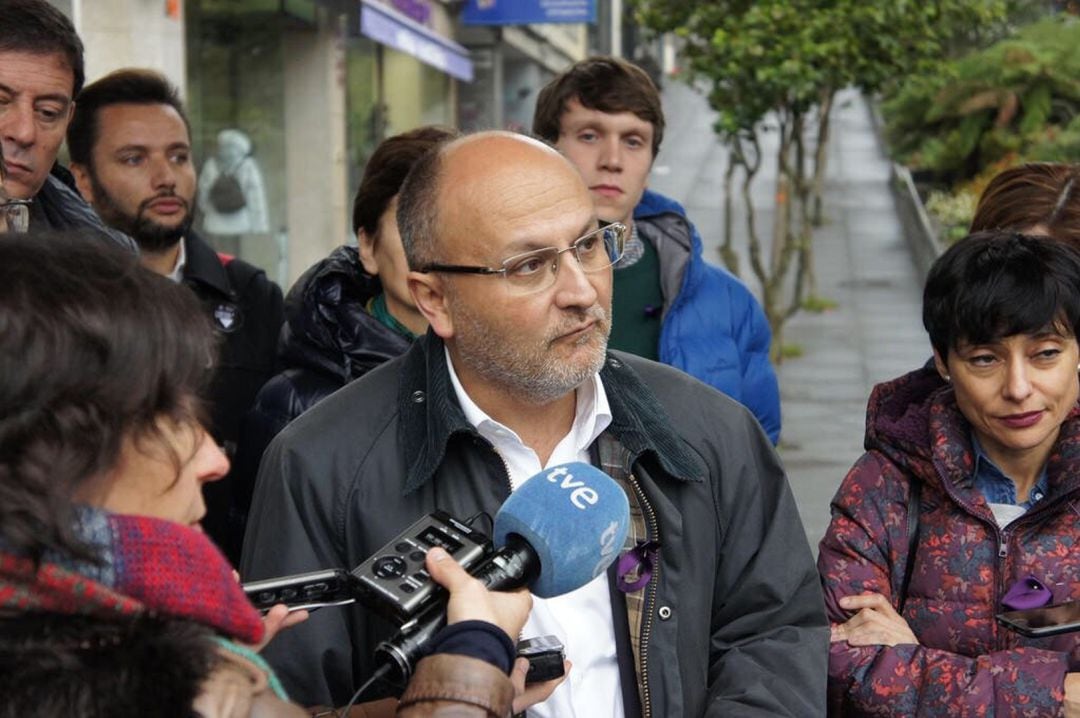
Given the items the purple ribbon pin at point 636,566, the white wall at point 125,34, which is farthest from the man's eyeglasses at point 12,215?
the white wall at point 125,34

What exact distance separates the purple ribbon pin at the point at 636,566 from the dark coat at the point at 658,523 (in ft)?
0.07

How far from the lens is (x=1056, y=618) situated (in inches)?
114

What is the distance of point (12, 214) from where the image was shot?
116 inches

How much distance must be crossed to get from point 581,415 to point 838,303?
47.6 feet

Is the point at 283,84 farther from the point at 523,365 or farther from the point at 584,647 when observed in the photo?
the point at 584,647

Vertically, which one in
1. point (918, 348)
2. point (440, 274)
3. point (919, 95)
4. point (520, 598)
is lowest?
point (918, 348)

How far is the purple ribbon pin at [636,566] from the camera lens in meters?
2.72

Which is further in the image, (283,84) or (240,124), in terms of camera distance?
(283,84)

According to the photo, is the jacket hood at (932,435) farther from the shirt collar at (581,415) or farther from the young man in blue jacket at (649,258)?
the young man in blue jacket at (649,258)

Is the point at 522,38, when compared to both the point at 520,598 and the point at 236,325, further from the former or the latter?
the point at 520,598

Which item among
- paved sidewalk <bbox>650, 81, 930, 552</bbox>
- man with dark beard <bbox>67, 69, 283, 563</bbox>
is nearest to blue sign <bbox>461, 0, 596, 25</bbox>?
paved sidewalk <bbox>650, 81, 930, 552</bbox>

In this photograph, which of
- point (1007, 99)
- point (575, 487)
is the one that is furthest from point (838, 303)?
point (575, 487)

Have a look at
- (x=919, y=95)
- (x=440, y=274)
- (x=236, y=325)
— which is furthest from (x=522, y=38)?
(x=440, y=274)

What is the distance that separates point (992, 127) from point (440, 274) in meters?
18.4
